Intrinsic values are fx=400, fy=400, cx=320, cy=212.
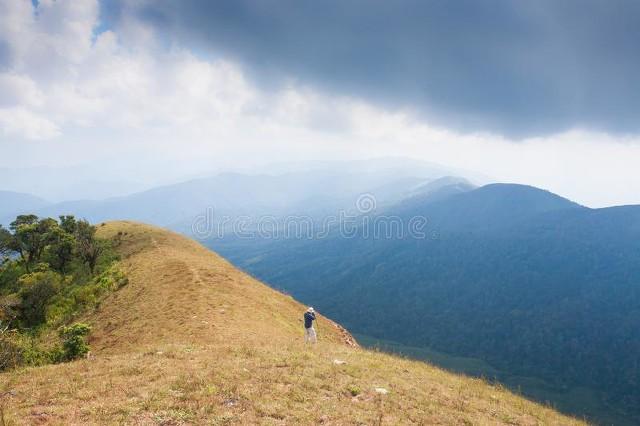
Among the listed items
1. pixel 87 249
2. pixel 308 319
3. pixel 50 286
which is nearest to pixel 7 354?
pixel 308 319

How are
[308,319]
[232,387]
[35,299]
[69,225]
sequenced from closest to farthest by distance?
1. [232,387]
2. [308,319]
3. [35,299]
4. [69,225]

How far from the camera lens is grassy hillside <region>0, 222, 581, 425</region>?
14539 millimetres

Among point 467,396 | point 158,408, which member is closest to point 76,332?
point 158,408

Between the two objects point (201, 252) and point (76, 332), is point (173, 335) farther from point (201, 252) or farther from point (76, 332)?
point (201, 252)

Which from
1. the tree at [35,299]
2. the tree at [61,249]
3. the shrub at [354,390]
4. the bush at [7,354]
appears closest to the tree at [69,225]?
the tree at [61,249]

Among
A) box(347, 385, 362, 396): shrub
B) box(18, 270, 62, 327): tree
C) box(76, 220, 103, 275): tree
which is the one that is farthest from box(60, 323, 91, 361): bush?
box(76, 220, 103, 275): tree

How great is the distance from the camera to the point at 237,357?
2169 centimetres

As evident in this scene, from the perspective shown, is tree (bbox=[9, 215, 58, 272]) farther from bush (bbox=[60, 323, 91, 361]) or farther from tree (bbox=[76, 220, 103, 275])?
bush (bbox=[60, 323, 91, 361])

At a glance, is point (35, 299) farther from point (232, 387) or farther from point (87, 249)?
point (232, 387)

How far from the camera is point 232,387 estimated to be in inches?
658

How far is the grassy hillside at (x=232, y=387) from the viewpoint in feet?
47.7

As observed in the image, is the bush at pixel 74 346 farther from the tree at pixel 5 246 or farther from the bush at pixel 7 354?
the tree at pixel 5 246

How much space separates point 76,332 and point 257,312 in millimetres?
15812

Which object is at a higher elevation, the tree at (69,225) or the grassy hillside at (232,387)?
the tree at (69,225)
